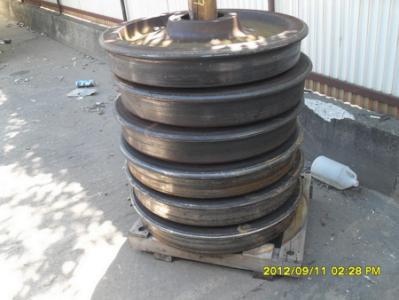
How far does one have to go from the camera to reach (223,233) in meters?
2.45

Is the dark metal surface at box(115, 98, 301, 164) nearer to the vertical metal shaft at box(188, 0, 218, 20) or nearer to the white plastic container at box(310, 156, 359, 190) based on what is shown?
Result: the vertical metal shaft at box(188, 0, 218, 20)

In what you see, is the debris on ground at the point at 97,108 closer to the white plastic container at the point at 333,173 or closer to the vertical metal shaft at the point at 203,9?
the white plastic container at the point at 333,173

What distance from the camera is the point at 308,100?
12.1 feet

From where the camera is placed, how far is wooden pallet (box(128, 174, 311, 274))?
257 centimetres

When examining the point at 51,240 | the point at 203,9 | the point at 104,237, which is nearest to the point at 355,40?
the point at 203,9

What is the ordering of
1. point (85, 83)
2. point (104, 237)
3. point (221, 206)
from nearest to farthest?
point (221, 206)
point (104, 237)
point (85, 83)

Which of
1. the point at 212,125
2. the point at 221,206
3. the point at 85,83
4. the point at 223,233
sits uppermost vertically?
the point at 212,125

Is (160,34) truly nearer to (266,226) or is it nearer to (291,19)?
(291,19)

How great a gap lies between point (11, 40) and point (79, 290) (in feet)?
27.7

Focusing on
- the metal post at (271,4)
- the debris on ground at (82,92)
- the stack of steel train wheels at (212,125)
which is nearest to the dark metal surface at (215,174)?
the stack of steel train wheels at (212,125)

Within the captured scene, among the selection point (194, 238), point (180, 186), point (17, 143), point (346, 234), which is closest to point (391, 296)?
point (346, 234)

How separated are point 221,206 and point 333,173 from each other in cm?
139
